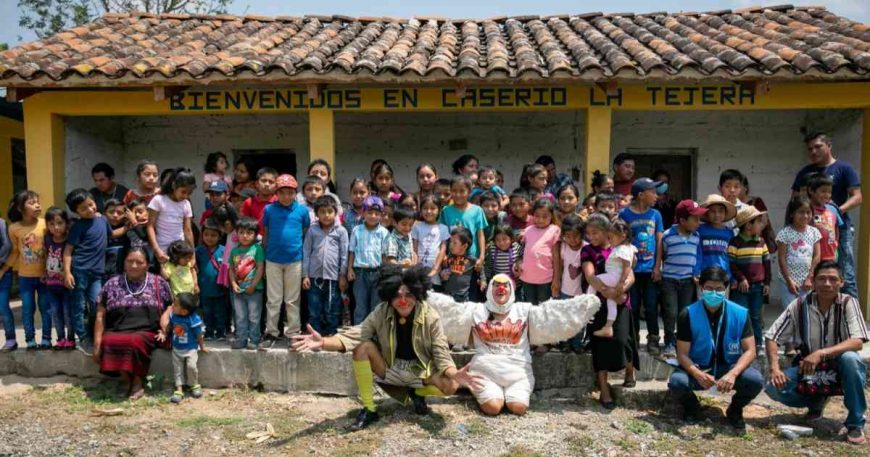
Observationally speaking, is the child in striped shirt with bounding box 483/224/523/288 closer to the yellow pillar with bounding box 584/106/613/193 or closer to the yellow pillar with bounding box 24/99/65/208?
the yellow pillar with bounding box 584/106/613/193

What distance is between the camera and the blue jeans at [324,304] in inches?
217

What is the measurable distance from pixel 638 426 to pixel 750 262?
5.90 ft

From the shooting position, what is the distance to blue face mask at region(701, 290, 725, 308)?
456cm

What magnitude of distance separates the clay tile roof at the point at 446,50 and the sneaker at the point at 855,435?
318 cm

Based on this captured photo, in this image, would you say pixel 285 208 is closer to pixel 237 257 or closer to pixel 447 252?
pixel 237 257

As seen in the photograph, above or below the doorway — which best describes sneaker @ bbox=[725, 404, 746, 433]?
below

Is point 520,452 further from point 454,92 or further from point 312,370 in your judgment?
point 454,92

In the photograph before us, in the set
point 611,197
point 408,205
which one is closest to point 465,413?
point 408,205

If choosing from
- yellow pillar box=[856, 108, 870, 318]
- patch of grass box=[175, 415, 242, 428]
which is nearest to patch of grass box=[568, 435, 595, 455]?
patch of grass box=[175, 415, 242, 428]

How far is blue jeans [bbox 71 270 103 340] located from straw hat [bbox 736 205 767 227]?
552 centimetres

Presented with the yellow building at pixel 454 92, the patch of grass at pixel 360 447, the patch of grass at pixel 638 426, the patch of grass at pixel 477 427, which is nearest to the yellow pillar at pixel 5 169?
the yellow building at pixel 454 92

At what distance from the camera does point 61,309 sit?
564 centimetres

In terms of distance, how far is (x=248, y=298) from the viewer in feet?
17.9

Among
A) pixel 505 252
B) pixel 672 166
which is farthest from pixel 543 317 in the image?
pixel 672 166
